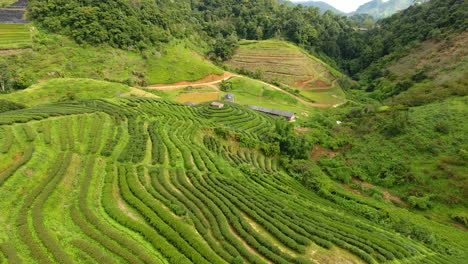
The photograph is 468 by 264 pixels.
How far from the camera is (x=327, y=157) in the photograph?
4862cm

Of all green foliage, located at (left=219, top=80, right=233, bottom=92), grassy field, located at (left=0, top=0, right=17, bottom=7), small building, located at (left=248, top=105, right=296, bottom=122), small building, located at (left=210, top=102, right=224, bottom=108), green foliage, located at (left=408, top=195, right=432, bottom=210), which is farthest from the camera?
green foliage, located at (left=219, top=80, right=233, bottom=92)

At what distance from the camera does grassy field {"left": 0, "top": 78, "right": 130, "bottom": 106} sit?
52031 millimetres

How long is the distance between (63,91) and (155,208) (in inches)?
2025

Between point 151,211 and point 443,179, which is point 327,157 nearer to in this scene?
point 443,179

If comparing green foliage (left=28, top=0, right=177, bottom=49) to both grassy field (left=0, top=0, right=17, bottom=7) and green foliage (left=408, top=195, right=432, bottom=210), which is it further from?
green foliage (left=408, top=195, right=432, bottom=210)

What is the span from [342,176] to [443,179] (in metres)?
13.8

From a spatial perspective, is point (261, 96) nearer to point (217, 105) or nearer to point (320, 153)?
point (217, 105)

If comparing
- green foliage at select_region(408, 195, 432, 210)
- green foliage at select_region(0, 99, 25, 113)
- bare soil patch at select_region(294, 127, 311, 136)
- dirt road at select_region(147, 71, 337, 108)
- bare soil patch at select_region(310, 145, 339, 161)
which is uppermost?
green foliage at select_region(0, 99, 25, 113)

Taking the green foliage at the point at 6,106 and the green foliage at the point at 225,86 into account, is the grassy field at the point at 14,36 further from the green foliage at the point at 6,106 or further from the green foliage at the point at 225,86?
the green foliage at the point at 225,86

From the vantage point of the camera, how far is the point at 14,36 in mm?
74500

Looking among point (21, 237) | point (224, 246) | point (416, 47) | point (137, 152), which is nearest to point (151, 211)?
point (224, 246)

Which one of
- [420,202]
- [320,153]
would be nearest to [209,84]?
[320,153]

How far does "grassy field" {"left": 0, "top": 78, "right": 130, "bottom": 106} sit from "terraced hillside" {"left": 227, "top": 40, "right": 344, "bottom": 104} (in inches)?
2599

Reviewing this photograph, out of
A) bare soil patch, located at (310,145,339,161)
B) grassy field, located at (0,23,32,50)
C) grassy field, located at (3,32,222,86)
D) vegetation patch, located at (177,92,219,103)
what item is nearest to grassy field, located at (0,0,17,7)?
grassy field, located at (0,23,32,50)
